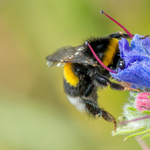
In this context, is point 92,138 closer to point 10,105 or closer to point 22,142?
point 22,142

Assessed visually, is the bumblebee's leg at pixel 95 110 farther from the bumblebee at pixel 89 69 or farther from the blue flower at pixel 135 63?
the blue flower at pixel 135 63

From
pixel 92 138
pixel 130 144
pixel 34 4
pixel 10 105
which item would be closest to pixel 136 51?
pixel 130 144

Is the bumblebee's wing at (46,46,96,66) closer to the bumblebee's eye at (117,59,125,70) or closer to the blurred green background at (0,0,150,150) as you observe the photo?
the bumblebee's eye at (117,59,125,70)

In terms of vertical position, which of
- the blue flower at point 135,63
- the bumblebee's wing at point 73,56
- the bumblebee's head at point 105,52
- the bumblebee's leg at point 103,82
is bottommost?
the bumblebee's leg at point 103,82

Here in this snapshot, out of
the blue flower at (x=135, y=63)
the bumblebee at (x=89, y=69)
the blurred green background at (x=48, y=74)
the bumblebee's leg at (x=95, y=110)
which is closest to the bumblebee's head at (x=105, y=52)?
the bumblebee at (x=89, y=69)

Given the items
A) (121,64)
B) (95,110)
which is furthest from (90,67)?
(95,110)

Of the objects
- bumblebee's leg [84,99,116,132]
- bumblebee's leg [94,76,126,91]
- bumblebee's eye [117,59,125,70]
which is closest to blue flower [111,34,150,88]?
bumblebee's eye [117,59,125,70]

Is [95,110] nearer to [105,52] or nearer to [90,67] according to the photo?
[90,67]

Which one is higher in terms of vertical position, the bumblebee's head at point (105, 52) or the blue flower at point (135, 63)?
the bumblebee's head at point (105, 52)
